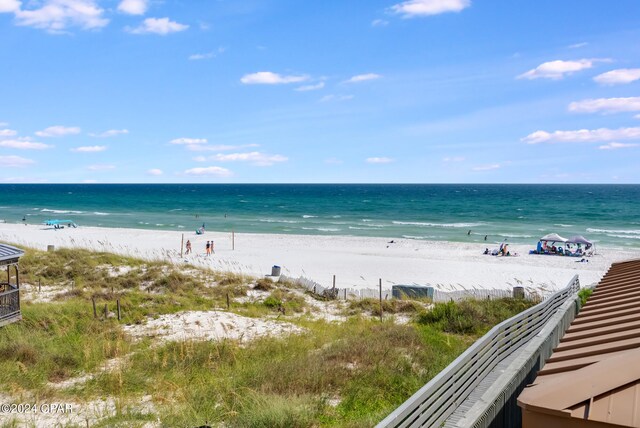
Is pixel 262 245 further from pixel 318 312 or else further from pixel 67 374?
pixel 67 374

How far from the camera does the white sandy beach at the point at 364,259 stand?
2852 cm

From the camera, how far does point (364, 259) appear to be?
36.0m

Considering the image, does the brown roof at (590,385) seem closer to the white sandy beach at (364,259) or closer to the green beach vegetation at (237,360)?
the green beach vegetation at (237,360)

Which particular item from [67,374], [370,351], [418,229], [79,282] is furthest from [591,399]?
[418,229]

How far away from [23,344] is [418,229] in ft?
166

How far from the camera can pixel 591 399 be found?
3500 millimetres

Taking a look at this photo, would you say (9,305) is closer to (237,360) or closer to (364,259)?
(237,360)

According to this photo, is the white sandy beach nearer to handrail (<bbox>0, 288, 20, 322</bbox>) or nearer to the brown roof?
handrail (<bbox>0, 288, 20, 322</bbox>)

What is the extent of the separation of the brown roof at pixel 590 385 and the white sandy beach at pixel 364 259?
1884cm

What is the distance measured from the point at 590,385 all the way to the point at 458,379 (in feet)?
7.26

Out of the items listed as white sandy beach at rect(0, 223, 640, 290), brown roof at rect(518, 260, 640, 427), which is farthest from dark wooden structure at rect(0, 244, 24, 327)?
white sandy beach at rect(0, 223, 640, 290)

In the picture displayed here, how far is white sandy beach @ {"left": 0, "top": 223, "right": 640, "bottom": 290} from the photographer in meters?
28.5

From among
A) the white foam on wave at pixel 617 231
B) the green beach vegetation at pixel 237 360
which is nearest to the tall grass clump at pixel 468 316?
the green beach vegetation at pixel 237 360

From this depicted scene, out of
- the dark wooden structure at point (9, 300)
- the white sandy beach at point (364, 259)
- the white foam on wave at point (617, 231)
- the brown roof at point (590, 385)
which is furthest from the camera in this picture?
the white foam on wave at point (617, 231)
